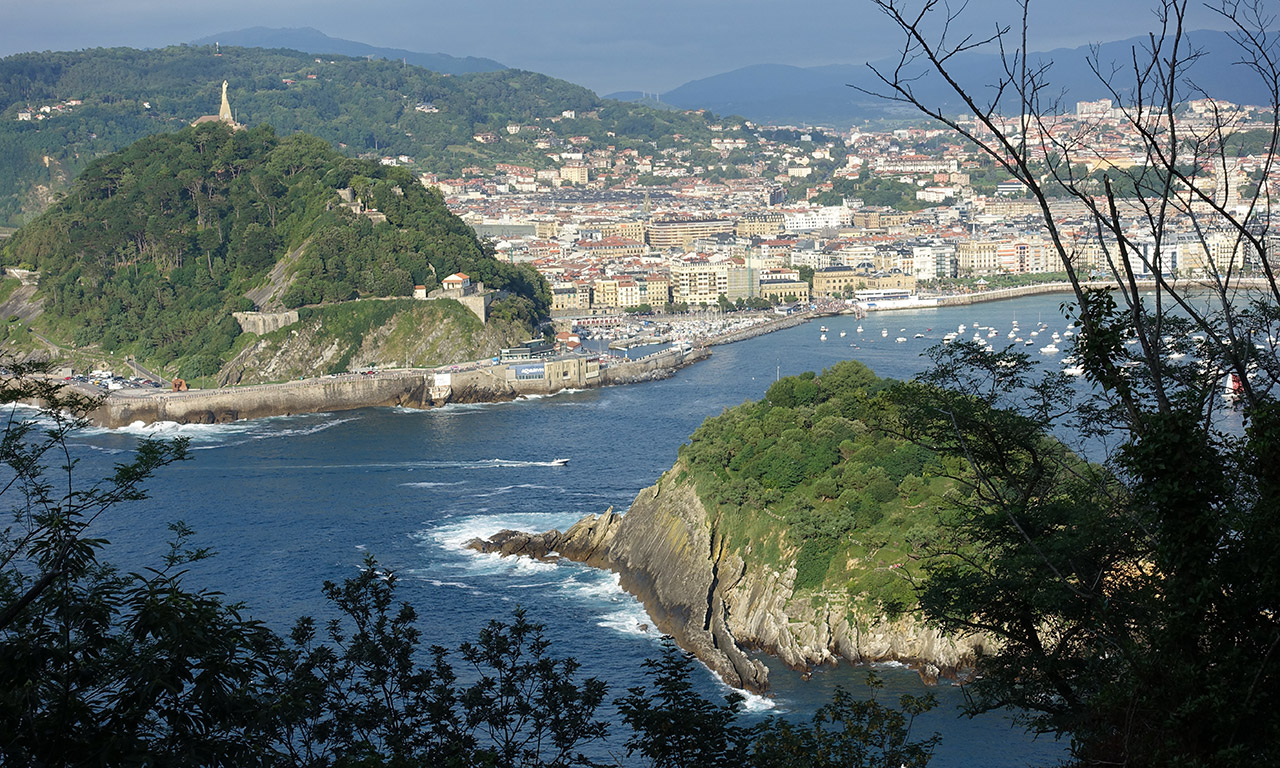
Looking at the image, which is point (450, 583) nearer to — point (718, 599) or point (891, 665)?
point (718, 599)

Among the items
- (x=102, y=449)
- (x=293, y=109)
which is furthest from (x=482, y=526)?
(x=293, y=109)

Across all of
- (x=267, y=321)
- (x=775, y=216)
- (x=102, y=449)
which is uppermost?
(x=775, y=216)

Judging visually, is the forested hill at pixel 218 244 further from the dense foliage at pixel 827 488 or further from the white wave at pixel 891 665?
the white wave at pixel 891 665

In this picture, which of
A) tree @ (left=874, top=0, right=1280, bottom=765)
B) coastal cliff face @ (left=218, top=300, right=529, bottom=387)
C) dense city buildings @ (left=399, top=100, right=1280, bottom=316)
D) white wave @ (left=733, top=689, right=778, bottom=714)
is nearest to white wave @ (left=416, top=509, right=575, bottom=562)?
white wave @ (left=733, top=689, right=778, bottom=714)

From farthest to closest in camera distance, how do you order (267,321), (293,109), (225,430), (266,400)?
1. (293,109)
2. (267,321)
3. (266,400)
4. (225,430)

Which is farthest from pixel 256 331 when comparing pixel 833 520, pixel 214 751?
pixel 214 751

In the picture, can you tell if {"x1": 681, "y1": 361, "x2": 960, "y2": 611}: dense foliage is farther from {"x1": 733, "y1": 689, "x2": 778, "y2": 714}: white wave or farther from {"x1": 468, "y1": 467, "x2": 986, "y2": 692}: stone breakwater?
{"x1": 733, "y1": 689, "x2": 778, "y2": 714}: white wave
